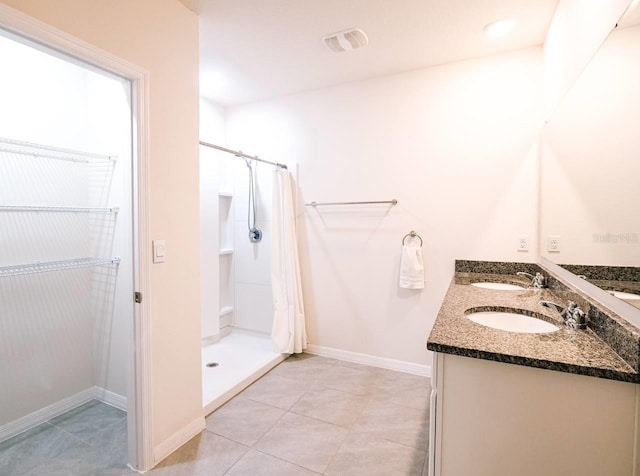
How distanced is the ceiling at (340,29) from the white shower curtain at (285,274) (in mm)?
900

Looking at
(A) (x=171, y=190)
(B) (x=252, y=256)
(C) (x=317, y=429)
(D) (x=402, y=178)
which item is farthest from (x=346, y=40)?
(C) (x=317, y=429)

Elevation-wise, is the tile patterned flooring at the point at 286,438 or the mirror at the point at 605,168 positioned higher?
the mirror at the point at 605,168

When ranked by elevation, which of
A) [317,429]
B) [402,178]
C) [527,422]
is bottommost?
[317,429]

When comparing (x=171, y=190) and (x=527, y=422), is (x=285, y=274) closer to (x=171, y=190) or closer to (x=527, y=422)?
(x=171, y=190)

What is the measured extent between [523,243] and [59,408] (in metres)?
3.41

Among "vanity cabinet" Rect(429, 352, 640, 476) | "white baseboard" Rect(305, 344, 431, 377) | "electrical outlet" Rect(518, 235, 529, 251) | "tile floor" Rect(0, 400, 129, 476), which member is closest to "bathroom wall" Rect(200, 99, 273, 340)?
"white baseboard" Rect(305, 344, 431, 377)

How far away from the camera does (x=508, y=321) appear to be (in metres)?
1.53

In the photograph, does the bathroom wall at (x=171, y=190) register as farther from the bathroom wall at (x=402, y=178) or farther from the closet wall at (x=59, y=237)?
the bathroom wall at (x=402, y=178)

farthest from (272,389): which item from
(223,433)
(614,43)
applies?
(614,43)

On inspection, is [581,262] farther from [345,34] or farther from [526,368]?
[345,34]

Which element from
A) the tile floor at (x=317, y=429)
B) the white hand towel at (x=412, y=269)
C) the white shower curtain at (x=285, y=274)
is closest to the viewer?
the tile floor at (x=317, y=429)

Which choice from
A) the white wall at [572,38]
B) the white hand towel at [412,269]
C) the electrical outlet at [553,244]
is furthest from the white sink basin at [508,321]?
the white wall at [572,38]

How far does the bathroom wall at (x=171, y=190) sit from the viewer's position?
62.9 inches

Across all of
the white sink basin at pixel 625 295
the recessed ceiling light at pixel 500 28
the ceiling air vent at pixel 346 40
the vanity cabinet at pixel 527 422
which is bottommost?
the vanity cabinet at pixel 527 422
